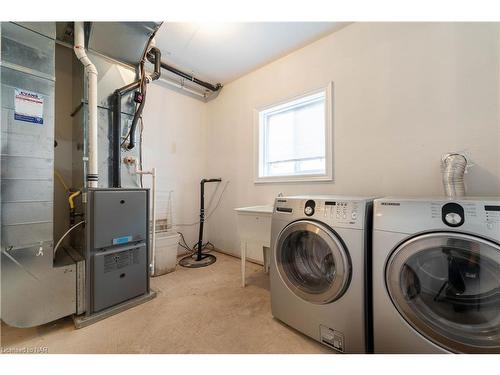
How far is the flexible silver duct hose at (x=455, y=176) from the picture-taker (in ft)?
3.97

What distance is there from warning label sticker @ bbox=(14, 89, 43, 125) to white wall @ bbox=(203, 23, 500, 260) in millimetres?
2062

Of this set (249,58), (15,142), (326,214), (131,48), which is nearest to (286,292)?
(326,214)

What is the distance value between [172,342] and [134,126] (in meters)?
1.71

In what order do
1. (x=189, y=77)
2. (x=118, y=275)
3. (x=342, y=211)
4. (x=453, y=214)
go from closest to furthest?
(x=453, y=214) → (x=342, y=211) → (x=118, y=275) → (x=189, y=77)

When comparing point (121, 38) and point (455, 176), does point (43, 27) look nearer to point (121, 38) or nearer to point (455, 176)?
point (121, 38)

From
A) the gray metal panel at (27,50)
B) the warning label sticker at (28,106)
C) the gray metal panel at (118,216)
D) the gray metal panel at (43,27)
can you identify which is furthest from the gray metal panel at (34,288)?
the gray metal panel at (43,27)

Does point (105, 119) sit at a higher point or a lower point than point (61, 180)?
higher

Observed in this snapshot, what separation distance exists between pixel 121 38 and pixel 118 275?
187 centimetres

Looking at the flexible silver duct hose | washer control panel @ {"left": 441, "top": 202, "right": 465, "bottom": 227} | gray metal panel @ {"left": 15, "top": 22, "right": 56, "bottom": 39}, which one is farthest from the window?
gray metal panel @ {"left": 15, "top": 22, "right": 56, "bottom": 39}

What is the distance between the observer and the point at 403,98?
1.57 m

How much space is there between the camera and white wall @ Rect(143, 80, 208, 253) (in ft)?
8.29
